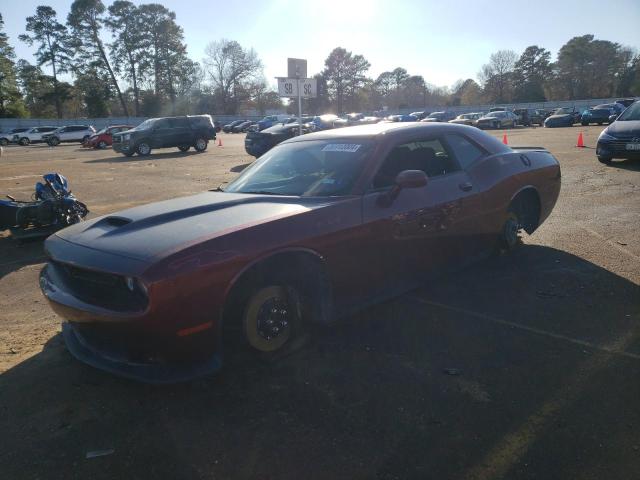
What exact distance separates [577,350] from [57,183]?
726 cm

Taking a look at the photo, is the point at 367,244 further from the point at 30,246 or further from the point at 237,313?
the point at 30,246

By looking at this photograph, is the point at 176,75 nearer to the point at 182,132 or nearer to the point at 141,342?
the point at 182,132

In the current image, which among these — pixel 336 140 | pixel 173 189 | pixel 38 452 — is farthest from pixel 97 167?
pixel 38 452

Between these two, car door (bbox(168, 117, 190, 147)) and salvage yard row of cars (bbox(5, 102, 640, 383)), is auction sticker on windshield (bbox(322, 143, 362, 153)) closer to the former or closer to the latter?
salvage yard row of cars (bbox(5, 102, 640, 383))

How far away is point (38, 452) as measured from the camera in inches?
93.7

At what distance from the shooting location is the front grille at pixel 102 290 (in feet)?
8.43

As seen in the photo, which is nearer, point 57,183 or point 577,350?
point 577,350

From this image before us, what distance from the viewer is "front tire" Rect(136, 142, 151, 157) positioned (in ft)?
72.1

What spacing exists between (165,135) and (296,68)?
39.8 ft

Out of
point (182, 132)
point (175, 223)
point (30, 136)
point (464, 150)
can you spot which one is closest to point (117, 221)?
point (175, 223)

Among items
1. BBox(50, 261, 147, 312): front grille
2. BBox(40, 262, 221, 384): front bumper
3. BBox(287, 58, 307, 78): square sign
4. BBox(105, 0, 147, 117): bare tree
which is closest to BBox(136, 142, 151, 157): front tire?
BBox(287, 58, 307, 78): square sign

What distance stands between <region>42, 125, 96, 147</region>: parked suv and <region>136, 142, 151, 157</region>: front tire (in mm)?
19917

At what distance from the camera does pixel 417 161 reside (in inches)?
161

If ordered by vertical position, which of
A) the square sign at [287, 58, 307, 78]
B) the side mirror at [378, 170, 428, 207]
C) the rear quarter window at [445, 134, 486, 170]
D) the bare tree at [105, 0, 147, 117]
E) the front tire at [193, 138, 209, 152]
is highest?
the bare tree at [105, 0, 147, 117]
